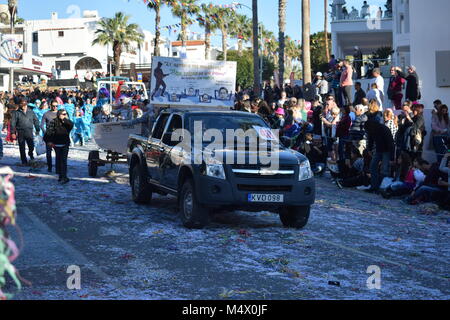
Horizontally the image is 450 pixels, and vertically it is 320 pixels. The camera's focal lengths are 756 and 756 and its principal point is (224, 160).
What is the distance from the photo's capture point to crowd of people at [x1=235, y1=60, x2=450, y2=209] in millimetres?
16500

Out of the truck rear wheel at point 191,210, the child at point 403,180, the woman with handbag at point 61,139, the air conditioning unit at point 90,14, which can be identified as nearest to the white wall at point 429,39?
the child at point 403,180

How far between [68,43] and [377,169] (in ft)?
294

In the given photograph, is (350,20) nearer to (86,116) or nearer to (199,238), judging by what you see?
(86,116)

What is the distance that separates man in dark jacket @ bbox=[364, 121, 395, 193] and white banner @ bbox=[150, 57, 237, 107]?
520 centimetres

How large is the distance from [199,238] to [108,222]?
83.2 inches

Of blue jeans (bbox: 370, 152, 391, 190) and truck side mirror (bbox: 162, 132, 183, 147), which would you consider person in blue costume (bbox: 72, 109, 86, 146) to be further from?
truck side mirror (bbox: 162, 132, 183, 147)

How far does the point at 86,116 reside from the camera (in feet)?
106

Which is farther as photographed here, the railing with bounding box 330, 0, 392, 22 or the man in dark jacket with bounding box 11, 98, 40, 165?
the railing with bounding box 330, 0, 392, 22

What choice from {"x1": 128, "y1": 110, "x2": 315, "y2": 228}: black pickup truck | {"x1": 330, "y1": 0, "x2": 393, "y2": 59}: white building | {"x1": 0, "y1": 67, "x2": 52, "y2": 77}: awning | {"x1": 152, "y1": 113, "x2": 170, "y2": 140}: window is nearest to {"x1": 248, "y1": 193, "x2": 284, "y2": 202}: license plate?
{"x1": 128, "y1": 110, "x2": 315, "y2": 228}: black pickup truck

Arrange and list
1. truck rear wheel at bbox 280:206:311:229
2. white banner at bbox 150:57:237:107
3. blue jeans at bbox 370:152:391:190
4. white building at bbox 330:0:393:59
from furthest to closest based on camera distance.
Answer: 1. white building at bbox 330:0:393:59
2. white banner at bbox 150:57:237:107
3. blue jeans at bbox 370:152:391:190
4. truck rear wheel at bbox 280:206:311:229

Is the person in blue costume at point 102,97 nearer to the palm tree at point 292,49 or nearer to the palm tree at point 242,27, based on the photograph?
the palm tree at point 242,27

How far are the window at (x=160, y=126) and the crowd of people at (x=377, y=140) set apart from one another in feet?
9.46

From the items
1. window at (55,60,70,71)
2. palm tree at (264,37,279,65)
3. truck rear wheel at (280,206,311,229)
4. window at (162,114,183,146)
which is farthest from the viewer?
palm tree at (264,37,279,65)

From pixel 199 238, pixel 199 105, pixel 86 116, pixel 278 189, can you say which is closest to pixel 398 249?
pixel 278 189
